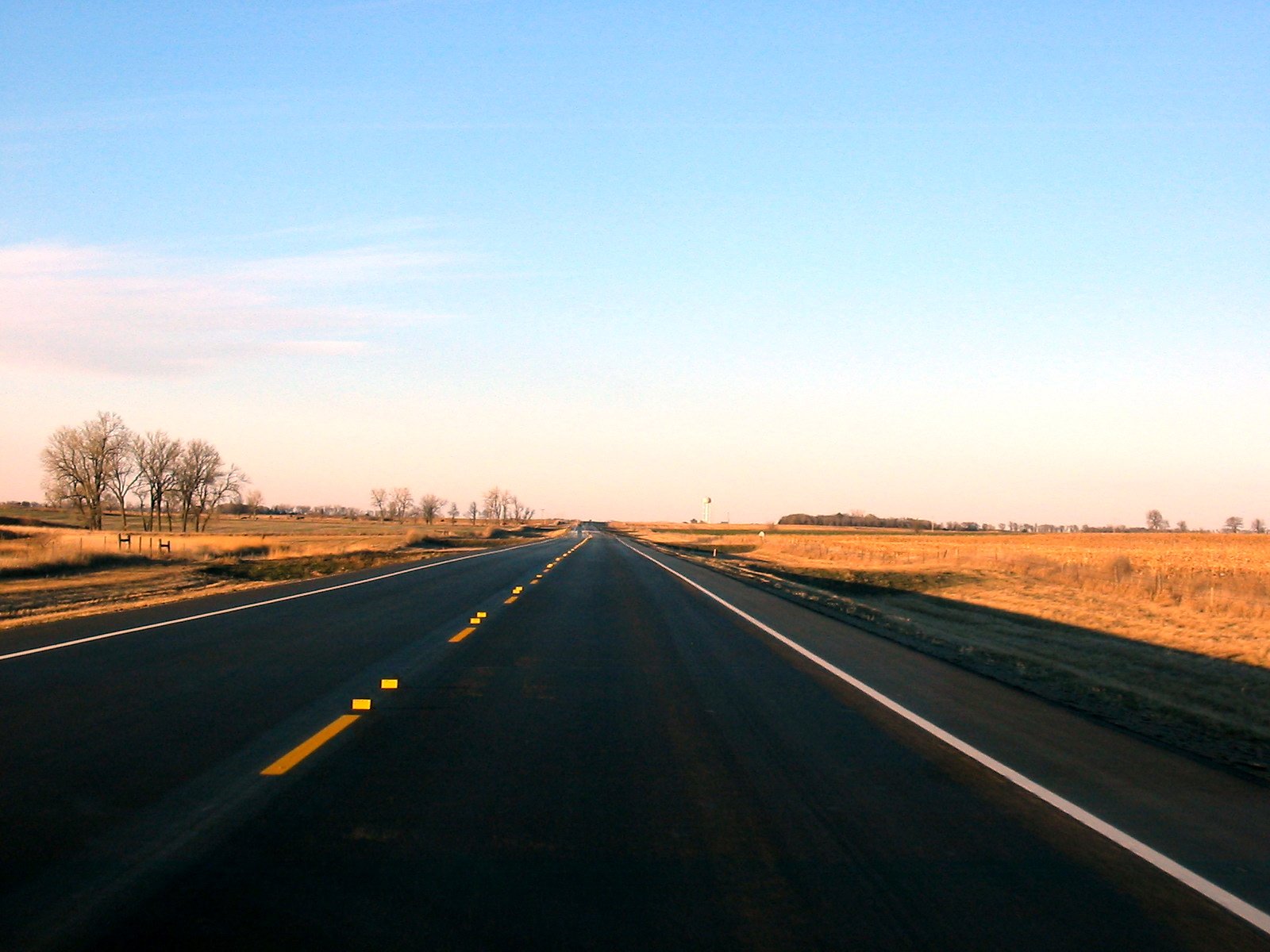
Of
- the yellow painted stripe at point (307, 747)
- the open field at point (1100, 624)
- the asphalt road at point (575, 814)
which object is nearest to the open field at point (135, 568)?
the asphalt road at point (575, 814)

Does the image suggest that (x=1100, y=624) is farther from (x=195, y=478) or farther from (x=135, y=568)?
(x=195, y=478)

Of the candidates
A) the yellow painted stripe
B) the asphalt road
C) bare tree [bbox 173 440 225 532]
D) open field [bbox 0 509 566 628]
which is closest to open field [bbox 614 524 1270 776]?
the asphalt road

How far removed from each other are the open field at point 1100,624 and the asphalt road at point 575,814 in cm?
164

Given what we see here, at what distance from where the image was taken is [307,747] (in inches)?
311

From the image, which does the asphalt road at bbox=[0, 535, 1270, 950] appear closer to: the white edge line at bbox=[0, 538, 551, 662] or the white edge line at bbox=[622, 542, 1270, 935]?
the white edge line at bbox=[622, 542, 1270, 935]

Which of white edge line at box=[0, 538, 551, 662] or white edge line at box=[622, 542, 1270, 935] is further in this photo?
white edge line at box=[0, 538, 551, 662]

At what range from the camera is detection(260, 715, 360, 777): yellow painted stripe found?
715 cm

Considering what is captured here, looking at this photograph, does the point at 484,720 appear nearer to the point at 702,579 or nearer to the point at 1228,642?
the point at 1228,642

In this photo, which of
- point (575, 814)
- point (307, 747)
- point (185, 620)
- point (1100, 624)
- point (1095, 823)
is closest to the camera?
point (575, 814)

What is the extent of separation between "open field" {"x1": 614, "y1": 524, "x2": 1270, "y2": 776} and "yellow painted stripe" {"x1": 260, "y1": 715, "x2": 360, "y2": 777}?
7.77 meters

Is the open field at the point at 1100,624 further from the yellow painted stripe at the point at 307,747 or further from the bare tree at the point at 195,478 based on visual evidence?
the bare tree at the point at 195,478

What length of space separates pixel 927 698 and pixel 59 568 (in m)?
32.3

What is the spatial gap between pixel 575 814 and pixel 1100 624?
22103 mm

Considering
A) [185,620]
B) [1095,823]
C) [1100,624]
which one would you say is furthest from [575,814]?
[1100,624]
